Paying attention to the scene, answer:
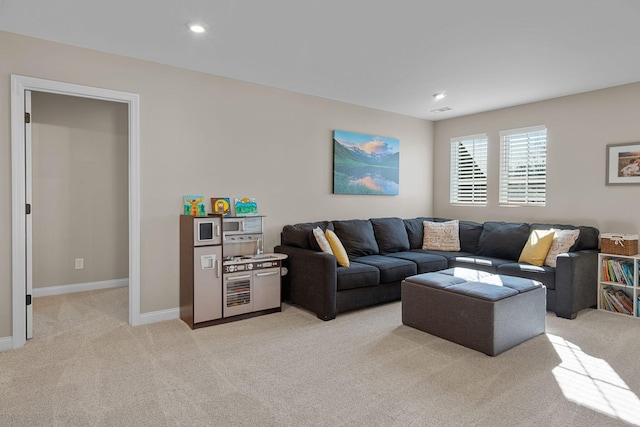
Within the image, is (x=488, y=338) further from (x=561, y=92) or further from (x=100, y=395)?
(x=561, y=92)

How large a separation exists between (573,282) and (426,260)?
1511 millimetres

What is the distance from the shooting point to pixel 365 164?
534cm

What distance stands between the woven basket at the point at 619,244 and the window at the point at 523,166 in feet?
3.28

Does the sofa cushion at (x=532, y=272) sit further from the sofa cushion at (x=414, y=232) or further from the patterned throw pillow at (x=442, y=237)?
the sofa cushion at (x=414, y=232)

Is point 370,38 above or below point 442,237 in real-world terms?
above

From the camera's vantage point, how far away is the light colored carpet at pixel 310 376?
2.10m

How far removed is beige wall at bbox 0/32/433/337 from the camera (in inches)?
122

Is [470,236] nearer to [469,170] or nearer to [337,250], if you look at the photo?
[469,170]

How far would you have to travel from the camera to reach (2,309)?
3.02 meters

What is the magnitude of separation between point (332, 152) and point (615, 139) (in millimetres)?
3296

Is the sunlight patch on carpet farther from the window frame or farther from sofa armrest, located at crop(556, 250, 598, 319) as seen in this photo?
the window frame

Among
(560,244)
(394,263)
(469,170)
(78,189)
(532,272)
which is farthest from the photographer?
(469,170)

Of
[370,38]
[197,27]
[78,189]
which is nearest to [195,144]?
[197,27]

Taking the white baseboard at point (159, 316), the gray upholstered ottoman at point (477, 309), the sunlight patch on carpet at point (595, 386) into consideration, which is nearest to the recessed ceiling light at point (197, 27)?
the white baseboard at point (159, 316)
